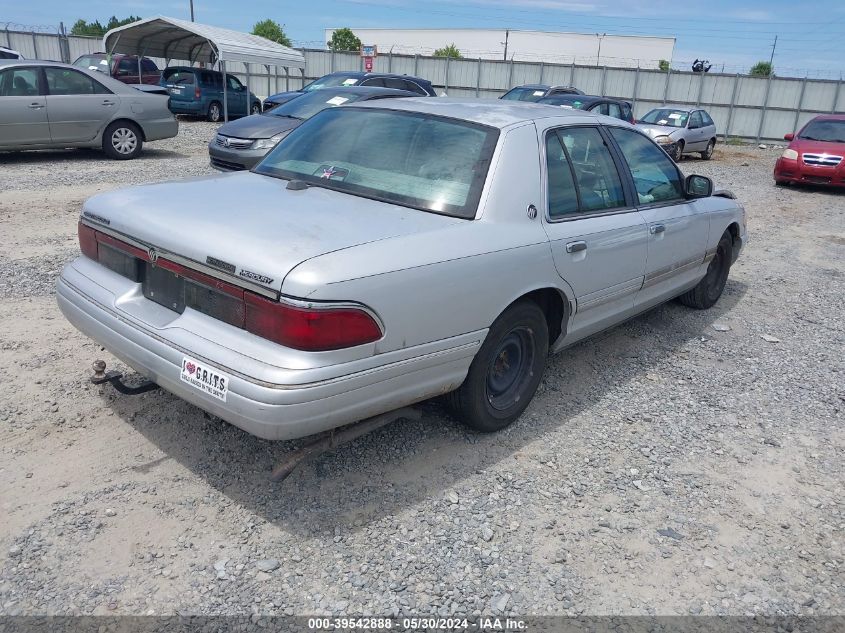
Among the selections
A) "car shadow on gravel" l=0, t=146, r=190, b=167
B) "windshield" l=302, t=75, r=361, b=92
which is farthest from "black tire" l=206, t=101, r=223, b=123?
"windshield" l=302, t=75, r=361, b=92

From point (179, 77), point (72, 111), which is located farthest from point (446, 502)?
point (179, 77)

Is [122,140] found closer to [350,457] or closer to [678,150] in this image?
[350,457]

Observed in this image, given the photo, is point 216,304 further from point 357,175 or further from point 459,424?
point 459,424

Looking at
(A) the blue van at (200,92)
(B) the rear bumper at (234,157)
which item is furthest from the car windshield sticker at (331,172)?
(A) the blue van at (200,92)

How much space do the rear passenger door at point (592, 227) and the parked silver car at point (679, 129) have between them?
46.5 ft

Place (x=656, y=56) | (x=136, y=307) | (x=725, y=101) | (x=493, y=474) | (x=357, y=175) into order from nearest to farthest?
(x=136, y=307) < (x=493, y=474) < (x=357, y=175) < (x=725, y=101) < (x=656, y=56)

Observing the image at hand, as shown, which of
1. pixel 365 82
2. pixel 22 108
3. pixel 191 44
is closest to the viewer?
pixel 22 108

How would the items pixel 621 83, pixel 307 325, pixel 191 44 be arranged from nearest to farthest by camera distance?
pixel 307 325, pixel 191 44, pixel 621 83

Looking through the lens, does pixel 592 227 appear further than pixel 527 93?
No

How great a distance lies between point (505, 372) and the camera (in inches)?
152

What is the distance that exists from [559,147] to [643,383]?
67.7 inches

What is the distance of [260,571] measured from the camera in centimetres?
273

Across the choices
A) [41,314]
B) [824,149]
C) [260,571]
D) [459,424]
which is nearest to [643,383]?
[459,424]

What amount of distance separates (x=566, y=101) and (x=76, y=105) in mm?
9864
